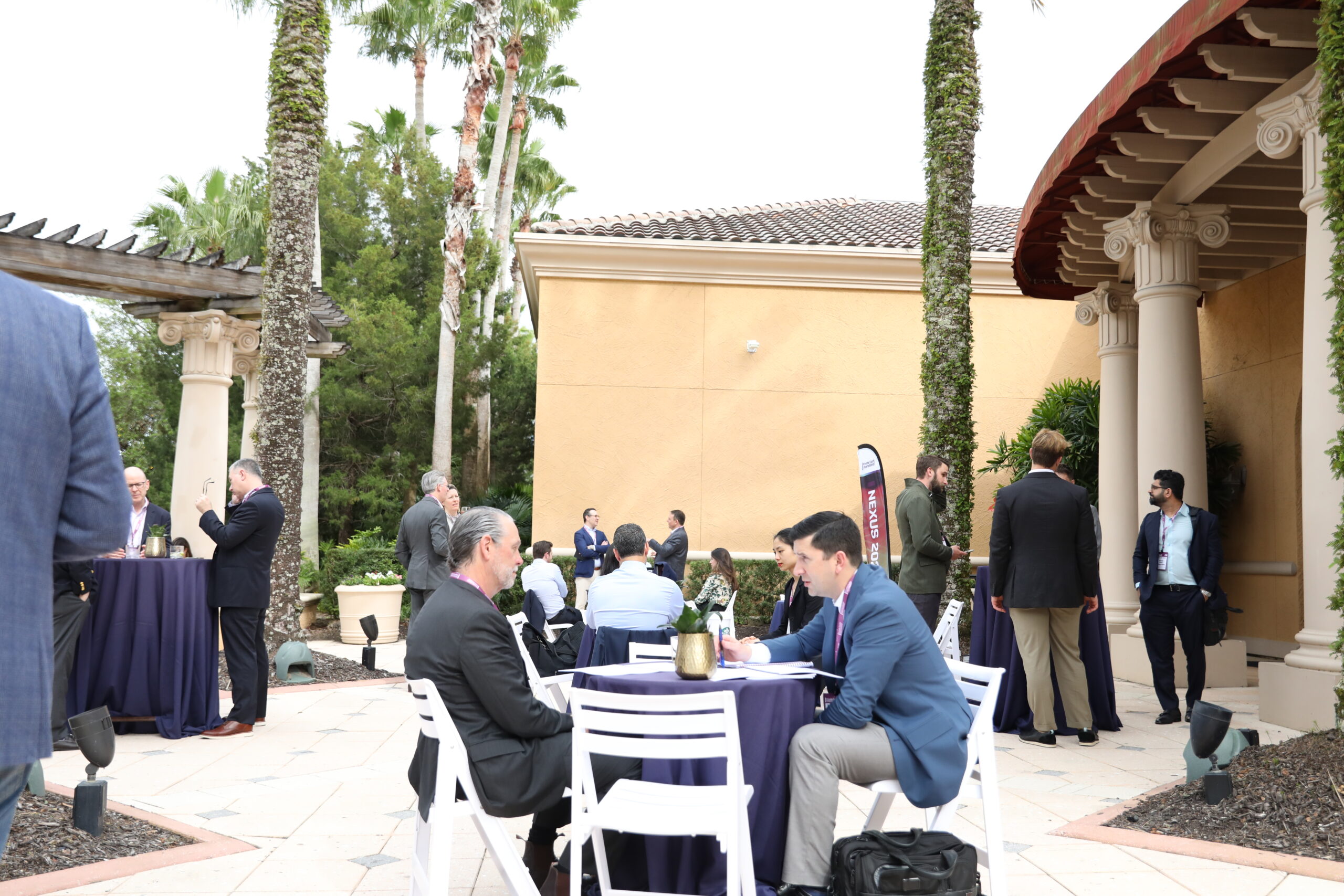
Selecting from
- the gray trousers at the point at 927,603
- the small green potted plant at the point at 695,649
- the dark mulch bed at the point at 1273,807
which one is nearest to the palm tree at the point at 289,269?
the gray trousers at the point at 927,603

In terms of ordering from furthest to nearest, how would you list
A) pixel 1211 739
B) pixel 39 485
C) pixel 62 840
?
pixel 1211 739
pixel 62 840
pixel 39 485

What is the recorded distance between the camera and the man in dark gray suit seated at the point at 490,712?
11.2 ft

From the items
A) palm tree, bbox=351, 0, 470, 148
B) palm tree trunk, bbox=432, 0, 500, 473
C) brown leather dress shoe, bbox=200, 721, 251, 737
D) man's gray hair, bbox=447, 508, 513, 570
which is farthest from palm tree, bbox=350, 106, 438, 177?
man's gray hair, bbox=447, 508, 513, 570

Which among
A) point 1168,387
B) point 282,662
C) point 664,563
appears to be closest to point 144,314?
point 282,662

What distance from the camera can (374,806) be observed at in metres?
5.43

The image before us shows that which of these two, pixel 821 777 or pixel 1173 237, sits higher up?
pixel 1173 237

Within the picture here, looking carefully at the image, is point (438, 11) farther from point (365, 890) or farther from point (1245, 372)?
point (365, 890)

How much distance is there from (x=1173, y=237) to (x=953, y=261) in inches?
79.1

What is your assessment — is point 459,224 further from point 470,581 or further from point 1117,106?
point 470,581

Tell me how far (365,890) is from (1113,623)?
338 inches

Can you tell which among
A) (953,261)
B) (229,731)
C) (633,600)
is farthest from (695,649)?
(953,261)

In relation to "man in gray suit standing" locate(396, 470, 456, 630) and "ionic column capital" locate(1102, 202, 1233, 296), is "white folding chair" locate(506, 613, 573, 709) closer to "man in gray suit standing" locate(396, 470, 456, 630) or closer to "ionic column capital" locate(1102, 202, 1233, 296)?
"man in gray suit standing" locate(396, 470, 456, 630)

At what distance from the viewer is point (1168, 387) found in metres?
9.67

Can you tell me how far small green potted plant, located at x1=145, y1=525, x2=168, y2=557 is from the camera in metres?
7.55
